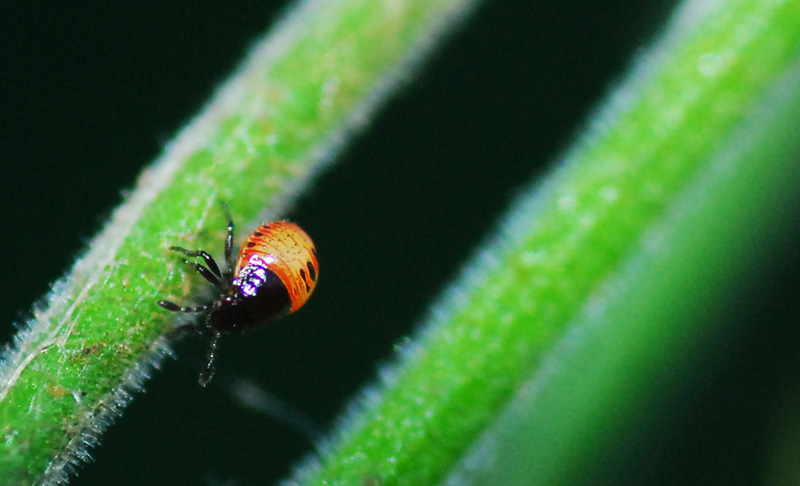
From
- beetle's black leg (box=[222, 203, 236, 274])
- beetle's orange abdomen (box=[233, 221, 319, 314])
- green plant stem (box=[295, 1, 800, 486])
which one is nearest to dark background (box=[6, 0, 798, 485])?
beetle's orange abdomen (box=[233, 221, 319, 314])

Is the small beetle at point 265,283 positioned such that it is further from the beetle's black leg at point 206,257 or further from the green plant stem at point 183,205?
the green plant stem at point 183,205

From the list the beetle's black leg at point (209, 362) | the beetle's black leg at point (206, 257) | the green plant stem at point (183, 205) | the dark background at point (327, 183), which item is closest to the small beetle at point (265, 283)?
the beetle's black leg at point (209, 362)

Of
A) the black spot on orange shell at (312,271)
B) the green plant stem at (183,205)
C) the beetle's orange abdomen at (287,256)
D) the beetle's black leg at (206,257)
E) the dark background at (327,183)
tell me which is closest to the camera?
the green plant stem at (183,205)

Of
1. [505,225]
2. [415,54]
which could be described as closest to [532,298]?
[505,225]

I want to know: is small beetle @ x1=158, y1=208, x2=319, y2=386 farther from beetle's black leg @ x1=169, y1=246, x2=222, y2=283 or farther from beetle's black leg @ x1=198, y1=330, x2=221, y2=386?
beetle's black leg @ x1=169, y1=246, x2=222, y2=283

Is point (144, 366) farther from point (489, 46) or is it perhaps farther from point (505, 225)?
point (489, 46)

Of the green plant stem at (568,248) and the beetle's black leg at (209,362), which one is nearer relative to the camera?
the green plant stem at (568,248)

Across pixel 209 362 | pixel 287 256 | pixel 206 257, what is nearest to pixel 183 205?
pixel 206 257
